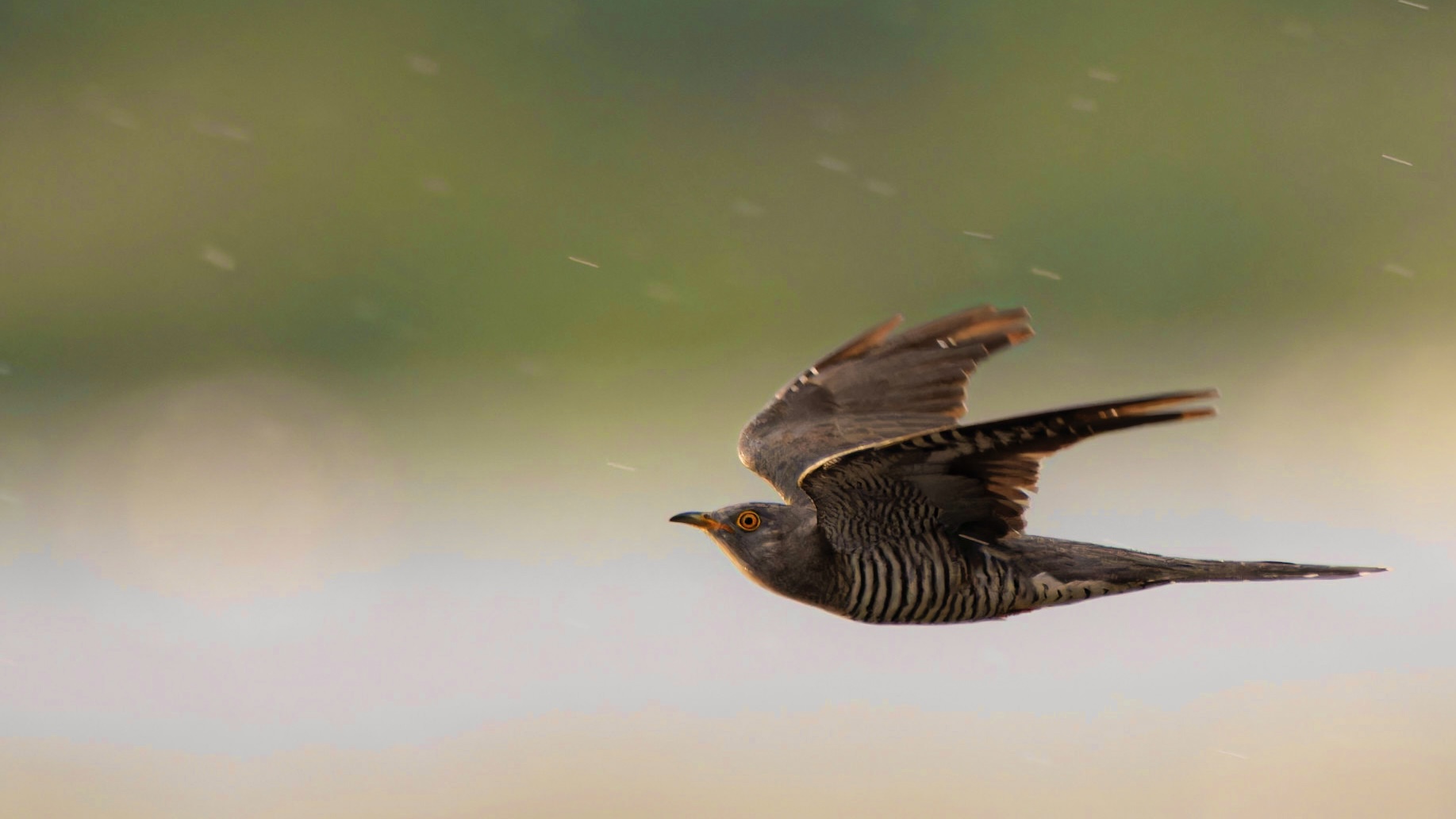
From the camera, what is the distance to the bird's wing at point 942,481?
2010mm

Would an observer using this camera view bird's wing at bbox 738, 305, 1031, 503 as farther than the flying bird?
Yes

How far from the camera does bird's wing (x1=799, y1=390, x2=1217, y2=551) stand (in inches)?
79.1

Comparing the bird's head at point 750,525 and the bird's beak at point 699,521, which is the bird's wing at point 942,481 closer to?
the bird's head at point 750,525

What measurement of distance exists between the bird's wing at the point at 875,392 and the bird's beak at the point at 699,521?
49 centimetres

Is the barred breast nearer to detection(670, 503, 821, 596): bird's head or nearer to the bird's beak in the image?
detection(670, 503, 821, 596): bird's head

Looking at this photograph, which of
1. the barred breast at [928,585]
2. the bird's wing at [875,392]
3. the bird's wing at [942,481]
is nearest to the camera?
the bird's wing at [942,481]

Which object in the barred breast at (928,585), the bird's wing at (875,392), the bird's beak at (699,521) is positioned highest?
the bird's wing at (875,392)

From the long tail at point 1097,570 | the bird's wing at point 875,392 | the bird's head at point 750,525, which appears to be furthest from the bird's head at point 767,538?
the bird's wing at point 875,392

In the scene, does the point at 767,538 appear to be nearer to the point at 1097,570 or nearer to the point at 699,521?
the point at 699,521

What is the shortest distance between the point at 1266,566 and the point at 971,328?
1.04 m

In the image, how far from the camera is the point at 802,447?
10.0ft

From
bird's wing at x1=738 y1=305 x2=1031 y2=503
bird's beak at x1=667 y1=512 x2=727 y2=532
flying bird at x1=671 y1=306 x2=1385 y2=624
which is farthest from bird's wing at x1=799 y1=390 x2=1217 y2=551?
bird's wing at x1=738 y1=305 x2=1031 y2=503

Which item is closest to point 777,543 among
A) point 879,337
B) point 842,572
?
point 842,572

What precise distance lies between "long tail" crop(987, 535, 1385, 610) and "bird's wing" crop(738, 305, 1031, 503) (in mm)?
598
